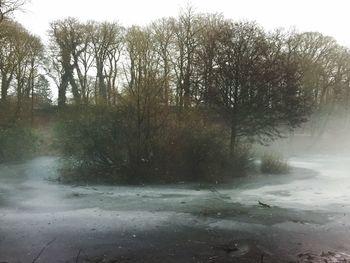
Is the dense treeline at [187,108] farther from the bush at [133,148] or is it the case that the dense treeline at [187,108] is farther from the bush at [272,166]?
the bush at [272,166]

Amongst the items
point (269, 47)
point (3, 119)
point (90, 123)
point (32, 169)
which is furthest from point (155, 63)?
point (3, 119)

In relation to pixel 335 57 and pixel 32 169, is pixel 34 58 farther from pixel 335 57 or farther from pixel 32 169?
pixel 335 57

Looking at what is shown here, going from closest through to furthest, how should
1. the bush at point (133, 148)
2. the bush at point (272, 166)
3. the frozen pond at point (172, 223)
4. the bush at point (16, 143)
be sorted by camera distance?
the frozen pond at point (172, 223)
the bush at point (133, 148)
the bush at point (272, 166)
the bush at point (16, 143)

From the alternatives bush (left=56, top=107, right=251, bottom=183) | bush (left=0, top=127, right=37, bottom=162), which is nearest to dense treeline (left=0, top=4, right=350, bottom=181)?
bush (left=56, top=107, right=251, bottom=183)

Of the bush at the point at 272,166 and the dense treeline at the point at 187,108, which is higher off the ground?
the dense treeline at the point at 187,108

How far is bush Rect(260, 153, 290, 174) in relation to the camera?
24.3 m

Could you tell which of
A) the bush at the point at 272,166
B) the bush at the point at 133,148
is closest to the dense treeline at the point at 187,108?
the bush at the point at 133,148

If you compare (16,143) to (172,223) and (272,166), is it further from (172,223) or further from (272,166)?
(172,223)

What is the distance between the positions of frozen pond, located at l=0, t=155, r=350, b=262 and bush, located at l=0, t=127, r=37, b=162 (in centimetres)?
924

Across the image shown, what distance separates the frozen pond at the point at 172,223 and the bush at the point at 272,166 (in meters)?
4.81

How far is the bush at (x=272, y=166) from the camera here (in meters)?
24.3

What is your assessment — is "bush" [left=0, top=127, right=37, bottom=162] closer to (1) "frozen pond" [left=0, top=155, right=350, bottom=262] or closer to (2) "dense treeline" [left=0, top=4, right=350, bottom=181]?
(2) "dense treeline" [left=0, top=4, right=350, bottom=181]

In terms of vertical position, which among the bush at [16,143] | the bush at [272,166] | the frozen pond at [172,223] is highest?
the bush at [16,143]

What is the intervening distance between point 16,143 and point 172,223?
65.2 ft
